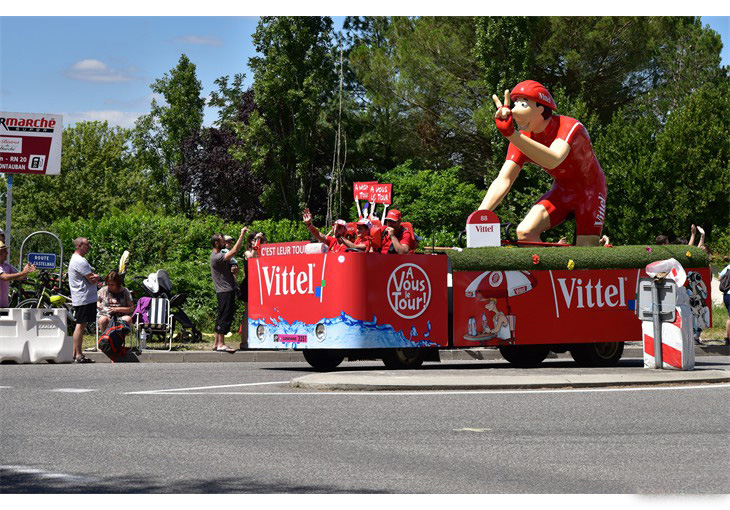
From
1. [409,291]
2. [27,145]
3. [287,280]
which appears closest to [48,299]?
[27,145]

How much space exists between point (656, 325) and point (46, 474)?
9.80 meters

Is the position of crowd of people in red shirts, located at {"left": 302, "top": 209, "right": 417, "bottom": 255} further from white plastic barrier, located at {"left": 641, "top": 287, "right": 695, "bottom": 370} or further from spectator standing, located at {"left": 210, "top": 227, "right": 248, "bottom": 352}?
white plastic barrier, located at {"left": 641, "top": 287, "right": 695, "bottom": 370}

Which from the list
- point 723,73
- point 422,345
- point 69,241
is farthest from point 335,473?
point 723,73

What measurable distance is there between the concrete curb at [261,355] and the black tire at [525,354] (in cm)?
187

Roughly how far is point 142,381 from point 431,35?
33581 millimetres

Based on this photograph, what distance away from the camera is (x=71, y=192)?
222 feet

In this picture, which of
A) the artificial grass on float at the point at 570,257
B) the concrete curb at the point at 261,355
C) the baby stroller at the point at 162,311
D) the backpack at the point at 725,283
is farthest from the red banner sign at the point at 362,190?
the backpack at the point at 725,283

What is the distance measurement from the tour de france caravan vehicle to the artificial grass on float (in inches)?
0.6

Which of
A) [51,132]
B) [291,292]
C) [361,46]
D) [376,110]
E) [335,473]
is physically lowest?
[335,473]

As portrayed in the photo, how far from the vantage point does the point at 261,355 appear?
61.1ft

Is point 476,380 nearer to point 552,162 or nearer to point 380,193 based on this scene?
point 552,162

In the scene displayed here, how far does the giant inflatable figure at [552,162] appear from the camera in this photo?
704 inches

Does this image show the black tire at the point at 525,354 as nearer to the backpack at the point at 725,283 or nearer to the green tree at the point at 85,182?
the backpack at the point at 725,283

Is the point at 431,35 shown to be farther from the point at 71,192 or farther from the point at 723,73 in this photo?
the point at 71,192
